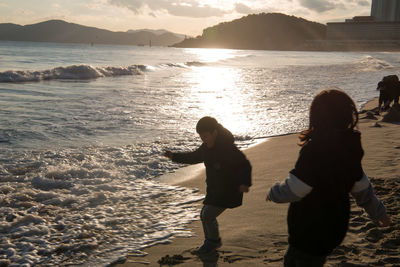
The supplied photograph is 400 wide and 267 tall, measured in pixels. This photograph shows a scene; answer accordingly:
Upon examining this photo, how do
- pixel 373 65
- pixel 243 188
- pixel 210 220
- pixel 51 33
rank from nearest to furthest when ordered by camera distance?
pixel 243 188
pixel 210 220
pixel 373 65
pixel 51 33

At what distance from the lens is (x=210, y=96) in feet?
54.6

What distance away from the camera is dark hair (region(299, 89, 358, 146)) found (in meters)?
2.30

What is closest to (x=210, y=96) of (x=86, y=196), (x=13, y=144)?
(x=13, y=144)

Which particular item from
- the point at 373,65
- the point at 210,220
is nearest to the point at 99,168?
the point at 210,220

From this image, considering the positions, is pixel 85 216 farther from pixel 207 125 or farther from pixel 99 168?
pixel 207 125

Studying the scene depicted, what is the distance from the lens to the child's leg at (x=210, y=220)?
3.50 metres

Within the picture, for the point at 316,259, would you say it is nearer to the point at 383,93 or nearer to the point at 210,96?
the point at 383,93

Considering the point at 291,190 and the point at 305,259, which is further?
the point at 305,259

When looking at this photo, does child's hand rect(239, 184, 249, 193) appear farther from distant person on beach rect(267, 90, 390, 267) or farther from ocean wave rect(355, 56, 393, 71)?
ocean wave rect(355, 56, 393, 71)

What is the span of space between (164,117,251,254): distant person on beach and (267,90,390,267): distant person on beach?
946 mm

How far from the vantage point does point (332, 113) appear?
2301 millimetres

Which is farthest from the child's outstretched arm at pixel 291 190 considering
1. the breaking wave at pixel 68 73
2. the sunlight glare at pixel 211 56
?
the sunlight glare at pixel 211 56

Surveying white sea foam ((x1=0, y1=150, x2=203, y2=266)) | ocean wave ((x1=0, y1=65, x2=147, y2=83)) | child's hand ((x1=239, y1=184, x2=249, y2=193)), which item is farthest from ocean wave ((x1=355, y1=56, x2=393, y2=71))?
child's hand ((x1=239, y1=184, x2=249, y2=193))

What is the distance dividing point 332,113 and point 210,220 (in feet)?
5.57
